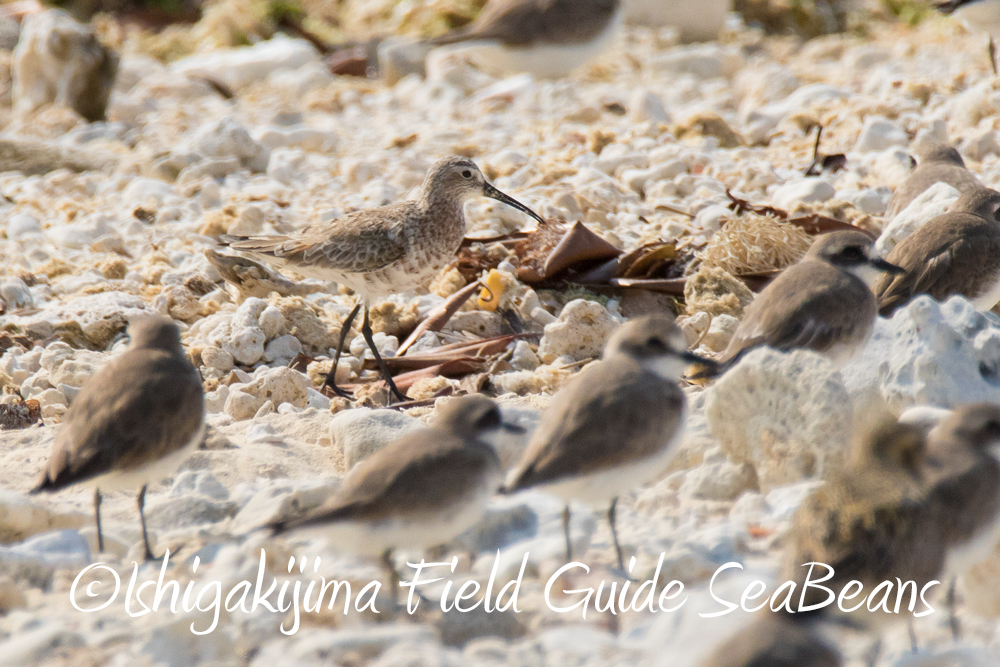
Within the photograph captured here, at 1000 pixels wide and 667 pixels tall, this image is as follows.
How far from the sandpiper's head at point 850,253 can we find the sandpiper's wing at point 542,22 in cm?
753

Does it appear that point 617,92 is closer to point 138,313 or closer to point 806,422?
point 138,313

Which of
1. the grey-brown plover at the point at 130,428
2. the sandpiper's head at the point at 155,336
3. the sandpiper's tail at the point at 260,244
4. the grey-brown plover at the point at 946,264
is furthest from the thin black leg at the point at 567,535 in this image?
the sandpiper's tail at the point at 260,244

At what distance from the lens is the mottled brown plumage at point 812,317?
4.66 m

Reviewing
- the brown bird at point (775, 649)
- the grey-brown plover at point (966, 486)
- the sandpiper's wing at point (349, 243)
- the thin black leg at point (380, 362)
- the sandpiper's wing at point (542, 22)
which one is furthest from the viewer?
the sandpiper's wing at point (542, 22)

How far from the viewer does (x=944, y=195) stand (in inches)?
258

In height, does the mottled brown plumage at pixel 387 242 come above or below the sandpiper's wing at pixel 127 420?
below

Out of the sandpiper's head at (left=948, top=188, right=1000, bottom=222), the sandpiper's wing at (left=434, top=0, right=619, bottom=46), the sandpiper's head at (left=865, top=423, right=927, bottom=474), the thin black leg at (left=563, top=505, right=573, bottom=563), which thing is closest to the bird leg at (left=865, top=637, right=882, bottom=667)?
the sandpiper's head at (left=865, top=423, right=927, bottom=474)

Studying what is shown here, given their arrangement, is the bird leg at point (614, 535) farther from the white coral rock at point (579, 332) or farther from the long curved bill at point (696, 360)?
the white coral rock at point (579, 332)

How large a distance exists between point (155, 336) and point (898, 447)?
2.94 m

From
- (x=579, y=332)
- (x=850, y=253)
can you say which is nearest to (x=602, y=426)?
(x=850, y=253)

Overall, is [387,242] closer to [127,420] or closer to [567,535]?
[127,420]

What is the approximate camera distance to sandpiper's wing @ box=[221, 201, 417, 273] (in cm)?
620

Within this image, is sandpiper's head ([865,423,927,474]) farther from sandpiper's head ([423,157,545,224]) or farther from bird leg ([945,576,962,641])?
sandpiper's head ([423,157,545,224])

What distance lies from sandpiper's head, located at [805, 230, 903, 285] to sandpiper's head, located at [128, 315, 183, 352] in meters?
3.01
